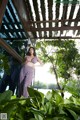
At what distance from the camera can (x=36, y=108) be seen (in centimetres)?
69

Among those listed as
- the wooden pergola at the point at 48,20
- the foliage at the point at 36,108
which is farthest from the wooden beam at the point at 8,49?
the foliage at the point at 36,108

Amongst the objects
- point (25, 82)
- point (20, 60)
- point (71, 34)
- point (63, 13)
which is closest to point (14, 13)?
point (20, 60)

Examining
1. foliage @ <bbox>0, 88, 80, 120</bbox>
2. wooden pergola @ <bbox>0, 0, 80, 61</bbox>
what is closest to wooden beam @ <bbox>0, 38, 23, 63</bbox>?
wooden pergola @ <bbox>0, 0, 80, 61</bbox>

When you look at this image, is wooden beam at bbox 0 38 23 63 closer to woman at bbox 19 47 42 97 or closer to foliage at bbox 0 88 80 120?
woman at bbox 19 47 42 97

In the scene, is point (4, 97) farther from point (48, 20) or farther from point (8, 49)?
point (48, 20)

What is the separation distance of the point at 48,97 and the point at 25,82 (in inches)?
82.8

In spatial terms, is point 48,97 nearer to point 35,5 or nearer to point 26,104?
point 26,104

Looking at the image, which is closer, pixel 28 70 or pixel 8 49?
pixel 8 49

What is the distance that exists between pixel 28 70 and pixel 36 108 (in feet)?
7.83

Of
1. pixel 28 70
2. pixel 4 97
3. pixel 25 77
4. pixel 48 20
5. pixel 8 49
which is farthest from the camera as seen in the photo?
pixel 48 20

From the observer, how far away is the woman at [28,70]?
2.84 m

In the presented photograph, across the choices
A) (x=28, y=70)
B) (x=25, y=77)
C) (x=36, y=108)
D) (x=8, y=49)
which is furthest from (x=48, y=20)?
(x=36, y=108)

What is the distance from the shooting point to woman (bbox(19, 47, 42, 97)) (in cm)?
284

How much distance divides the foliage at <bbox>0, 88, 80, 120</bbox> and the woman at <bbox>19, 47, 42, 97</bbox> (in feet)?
6.70
